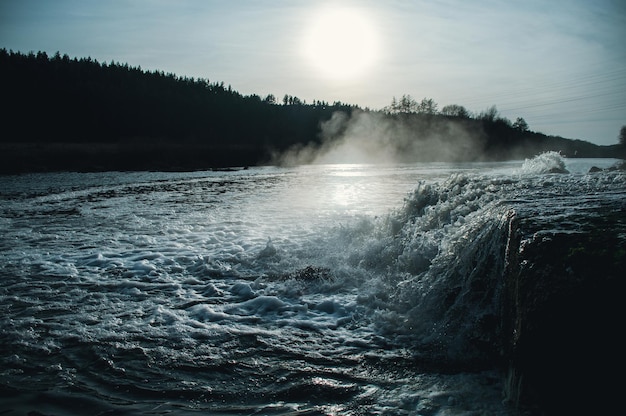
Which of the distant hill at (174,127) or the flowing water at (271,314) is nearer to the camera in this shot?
the flowing water at (271,314)

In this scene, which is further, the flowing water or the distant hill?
the distant hill

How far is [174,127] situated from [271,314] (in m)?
78.4

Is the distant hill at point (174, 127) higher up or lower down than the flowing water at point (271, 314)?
higher up

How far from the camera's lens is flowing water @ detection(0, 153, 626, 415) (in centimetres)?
333

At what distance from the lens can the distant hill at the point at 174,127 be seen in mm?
51781

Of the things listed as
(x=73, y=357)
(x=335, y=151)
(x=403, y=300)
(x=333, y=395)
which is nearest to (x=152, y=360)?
→ (x=73, y=357)

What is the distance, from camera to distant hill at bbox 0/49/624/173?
51.8 m

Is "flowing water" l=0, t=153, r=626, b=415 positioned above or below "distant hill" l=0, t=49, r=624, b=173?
below

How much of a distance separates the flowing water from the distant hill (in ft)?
109

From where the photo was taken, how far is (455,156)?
71.5 meters

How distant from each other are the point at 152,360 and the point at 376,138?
7969cm

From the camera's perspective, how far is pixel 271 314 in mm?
5191

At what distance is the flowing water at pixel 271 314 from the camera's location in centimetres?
333

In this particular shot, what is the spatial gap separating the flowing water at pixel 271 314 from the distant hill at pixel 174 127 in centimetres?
3333
